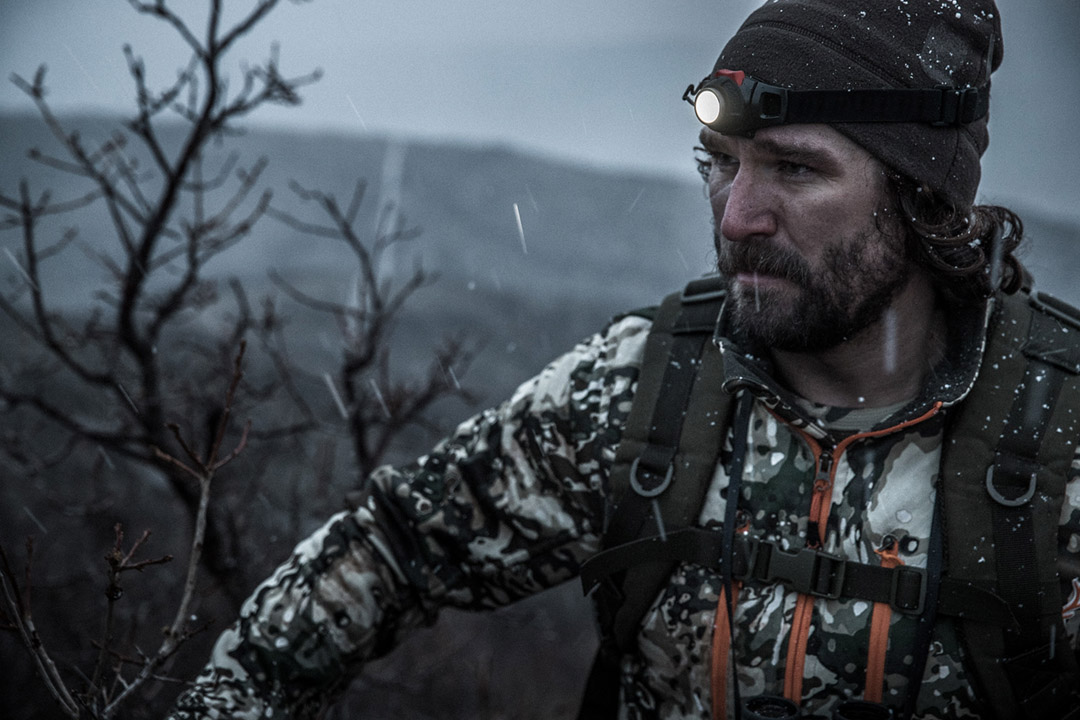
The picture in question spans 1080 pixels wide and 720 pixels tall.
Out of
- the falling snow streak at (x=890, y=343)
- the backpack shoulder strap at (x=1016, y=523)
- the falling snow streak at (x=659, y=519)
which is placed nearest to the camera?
the backpack shoulder strap at (x=1016, y=523)

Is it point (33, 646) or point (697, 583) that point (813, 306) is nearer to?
point (697, 583)

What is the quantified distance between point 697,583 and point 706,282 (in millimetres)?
820

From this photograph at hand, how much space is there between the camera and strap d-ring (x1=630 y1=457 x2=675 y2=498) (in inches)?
75.1

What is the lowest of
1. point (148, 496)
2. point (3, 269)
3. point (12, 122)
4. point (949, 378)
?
point (148, 496)

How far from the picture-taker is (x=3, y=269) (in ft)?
25.0

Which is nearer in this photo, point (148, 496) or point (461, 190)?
point (148, 496)

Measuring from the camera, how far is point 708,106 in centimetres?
189

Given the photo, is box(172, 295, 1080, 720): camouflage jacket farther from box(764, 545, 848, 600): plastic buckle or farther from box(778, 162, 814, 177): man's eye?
box(778, 162, 814, 177): man's eye

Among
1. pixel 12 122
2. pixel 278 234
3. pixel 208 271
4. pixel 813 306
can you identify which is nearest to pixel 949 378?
pixel 813 306

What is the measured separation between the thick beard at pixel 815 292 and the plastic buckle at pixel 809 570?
19.4 inches

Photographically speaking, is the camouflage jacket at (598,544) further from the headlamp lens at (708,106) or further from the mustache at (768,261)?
the headlamp lens at (708,106)

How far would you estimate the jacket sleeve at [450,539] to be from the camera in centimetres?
196

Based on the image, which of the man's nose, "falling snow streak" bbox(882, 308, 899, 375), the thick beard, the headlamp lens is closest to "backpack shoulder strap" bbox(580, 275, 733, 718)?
the thick beard

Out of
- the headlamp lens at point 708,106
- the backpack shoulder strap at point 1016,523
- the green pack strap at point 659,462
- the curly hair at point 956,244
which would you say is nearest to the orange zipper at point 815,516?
the backpack shoulder strap at point 1016,523
